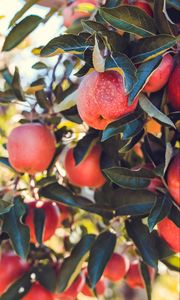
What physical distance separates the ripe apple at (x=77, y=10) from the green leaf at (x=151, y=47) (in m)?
0.33

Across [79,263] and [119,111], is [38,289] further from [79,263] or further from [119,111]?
[119,111]

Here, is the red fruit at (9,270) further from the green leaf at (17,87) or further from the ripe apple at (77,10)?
the ripe apple at (77,10)

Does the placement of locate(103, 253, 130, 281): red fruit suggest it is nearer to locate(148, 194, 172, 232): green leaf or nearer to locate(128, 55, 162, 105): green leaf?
locate(148, 194, 172, 232): green leaf

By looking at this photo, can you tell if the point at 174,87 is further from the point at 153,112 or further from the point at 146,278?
the point at 146,278

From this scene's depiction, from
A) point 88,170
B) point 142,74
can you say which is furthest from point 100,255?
point 142,74

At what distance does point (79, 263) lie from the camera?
45.3 inches

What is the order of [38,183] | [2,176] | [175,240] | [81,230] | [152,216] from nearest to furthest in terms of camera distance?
[152,216] < [175,240] < [38,183] < [81,230] < [2,176]

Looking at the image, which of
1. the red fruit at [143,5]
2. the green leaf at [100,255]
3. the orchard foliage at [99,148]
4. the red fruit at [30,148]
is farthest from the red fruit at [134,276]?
the red fruit at [143,5]

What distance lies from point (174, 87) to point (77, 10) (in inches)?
13.4

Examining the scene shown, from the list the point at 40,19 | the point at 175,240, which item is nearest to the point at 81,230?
the point at 175,240

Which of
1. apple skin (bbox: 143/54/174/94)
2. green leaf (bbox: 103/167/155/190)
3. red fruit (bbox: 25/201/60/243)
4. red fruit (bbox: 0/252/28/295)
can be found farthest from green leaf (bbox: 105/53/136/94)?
red fruit (bbox: 0/252/28/295)

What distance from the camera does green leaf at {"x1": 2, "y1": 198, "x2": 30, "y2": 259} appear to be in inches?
41.6

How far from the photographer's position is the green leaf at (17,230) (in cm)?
106

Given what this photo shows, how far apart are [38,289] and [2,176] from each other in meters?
0.67
